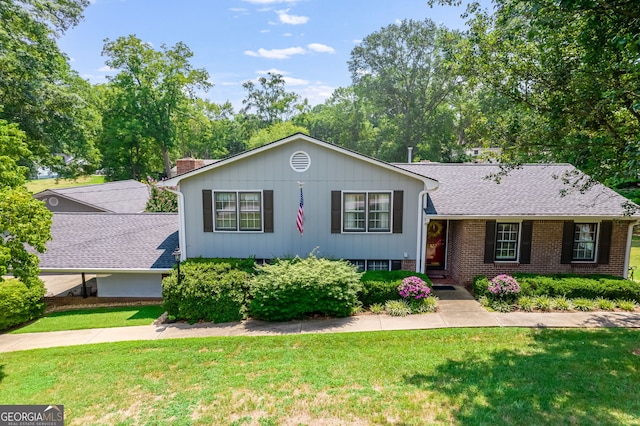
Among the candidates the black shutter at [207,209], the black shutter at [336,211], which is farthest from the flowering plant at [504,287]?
the black shutter at [207,209]

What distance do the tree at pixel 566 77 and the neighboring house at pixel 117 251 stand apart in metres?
11.9

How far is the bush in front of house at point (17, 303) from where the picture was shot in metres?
11.8

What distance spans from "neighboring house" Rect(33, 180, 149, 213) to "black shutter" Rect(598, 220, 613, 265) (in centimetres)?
2366

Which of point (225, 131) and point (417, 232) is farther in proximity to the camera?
point (225, 131)

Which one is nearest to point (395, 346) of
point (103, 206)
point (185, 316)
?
point (185, 316)

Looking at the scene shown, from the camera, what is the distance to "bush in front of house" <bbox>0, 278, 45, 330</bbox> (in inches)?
464

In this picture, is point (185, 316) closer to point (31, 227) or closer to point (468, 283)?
point (31, 227)

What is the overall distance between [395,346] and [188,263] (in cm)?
740

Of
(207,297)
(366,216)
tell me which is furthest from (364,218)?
(207,297)

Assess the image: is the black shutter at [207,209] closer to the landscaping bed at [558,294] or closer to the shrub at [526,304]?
the landscaping bed at [558,294]

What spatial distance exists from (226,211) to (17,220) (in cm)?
585

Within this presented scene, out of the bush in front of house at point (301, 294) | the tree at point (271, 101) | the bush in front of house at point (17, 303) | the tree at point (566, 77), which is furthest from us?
the tree at point (271, 101)

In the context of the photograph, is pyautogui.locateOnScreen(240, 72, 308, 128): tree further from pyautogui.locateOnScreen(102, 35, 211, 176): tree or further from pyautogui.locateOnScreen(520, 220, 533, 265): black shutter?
pyautogui.locateOnScreen(520, 220, 533, 265): black shutter

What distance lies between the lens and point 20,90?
715 inches
